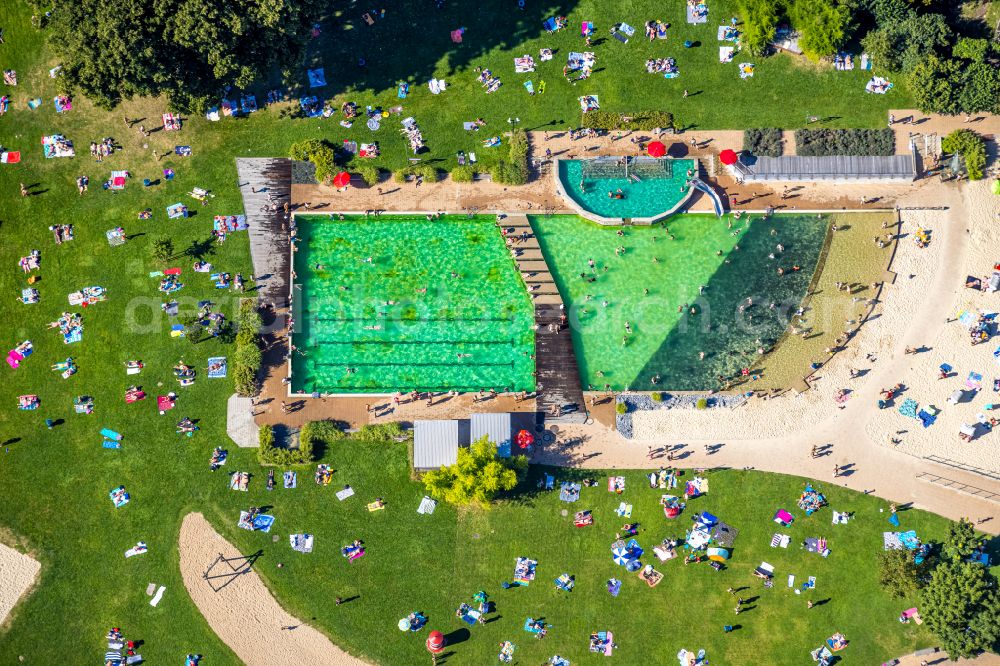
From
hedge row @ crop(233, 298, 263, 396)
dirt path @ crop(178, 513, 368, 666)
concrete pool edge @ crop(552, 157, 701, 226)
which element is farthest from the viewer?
concrete pool edge @ crop(552, 157, 701, 226)

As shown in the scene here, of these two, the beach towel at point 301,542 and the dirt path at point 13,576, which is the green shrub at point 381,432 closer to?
the beach towel at point 301,542

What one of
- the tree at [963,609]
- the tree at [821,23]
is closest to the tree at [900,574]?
the tree at [963,609]

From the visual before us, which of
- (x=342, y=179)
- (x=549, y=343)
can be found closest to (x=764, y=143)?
(x=549, y=343)

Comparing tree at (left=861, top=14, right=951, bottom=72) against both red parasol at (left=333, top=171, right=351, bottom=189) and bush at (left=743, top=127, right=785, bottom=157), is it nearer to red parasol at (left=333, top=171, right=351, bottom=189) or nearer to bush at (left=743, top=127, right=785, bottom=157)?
bush at (left=743, top=127, right=785, bottom=157)

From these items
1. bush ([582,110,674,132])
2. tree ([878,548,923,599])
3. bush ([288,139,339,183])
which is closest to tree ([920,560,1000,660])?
tree ([878,548,923,599])

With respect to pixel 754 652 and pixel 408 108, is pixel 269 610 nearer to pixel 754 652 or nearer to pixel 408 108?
pixel 754 652

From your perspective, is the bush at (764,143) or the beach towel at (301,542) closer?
the beach towel at (301,542)
